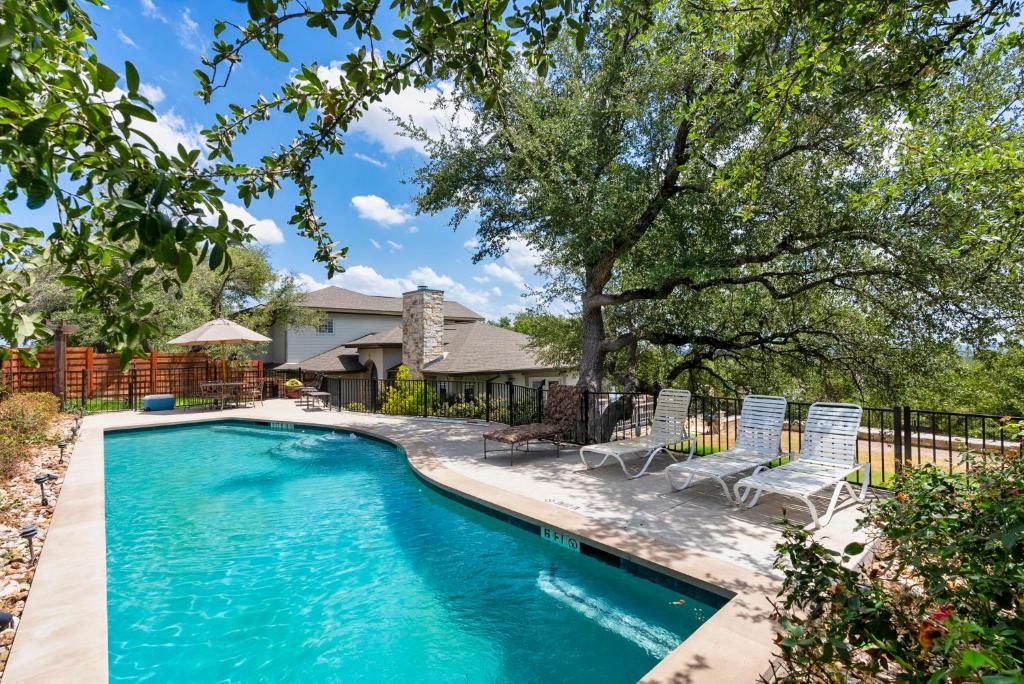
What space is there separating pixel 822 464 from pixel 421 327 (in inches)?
557

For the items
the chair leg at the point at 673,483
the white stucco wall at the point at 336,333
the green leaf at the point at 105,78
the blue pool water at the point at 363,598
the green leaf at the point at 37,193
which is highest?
the white stucco wall at the point at 336,333

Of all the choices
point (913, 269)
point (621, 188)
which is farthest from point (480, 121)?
point (913, 269)

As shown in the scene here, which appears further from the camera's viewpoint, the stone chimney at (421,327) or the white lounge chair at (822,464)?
the stone chimney at (421,327)

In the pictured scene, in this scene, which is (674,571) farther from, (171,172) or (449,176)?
(449,176)

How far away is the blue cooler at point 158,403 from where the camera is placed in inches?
664

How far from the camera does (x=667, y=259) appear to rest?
31.2 feet

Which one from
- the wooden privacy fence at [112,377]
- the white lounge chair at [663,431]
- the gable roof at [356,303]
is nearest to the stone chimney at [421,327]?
the wooden privacy fence at [112,377]

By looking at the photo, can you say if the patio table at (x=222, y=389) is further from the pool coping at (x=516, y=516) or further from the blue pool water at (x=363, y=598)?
the pool coping at (x=516, y=516)

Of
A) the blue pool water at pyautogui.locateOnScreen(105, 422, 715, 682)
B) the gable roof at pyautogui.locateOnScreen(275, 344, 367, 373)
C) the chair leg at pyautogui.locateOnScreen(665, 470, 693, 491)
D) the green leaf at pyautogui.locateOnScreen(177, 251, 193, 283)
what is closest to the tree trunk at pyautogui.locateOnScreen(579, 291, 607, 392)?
the chair leg at pyautogui.locateOnScreen(665, 470, 693, 491)

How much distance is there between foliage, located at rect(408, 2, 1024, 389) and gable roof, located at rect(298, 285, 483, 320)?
17.8 meters

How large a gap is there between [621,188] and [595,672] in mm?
7653

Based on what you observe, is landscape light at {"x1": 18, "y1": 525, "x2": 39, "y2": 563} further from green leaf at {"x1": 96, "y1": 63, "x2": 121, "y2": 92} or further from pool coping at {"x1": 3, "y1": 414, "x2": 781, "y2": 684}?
green leaf at {"x1": 96, "y1": 63, "x2": 121, "y2": 92}

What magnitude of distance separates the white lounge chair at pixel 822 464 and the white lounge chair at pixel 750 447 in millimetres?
333

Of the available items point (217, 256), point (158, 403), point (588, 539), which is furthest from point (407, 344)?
point (217, 256)
